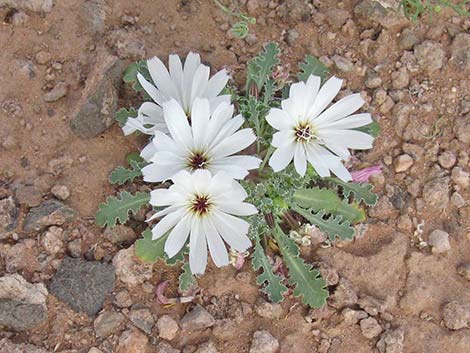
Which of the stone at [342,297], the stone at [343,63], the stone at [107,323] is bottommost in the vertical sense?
the stone at [342,297]

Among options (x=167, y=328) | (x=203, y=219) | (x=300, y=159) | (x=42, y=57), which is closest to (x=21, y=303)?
(x=167, y=328)

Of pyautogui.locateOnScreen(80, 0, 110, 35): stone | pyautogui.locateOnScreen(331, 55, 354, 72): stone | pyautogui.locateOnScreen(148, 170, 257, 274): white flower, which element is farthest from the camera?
pyautogui.locateOnScreen(331, 55, 354, 72): stone

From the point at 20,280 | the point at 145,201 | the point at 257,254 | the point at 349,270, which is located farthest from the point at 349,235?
the point at 20,280

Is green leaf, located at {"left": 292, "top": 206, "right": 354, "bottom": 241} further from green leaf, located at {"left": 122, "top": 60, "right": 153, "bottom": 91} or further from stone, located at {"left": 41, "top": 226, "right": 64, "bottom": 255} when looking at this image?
stone, located at {"left": 41, "top": 226, "right": 64, "bottom": 255}

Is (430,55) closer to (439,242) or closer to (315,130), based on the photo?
(439,242)

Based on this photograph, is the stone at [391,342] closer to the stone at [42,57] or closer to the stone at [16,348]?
the stone at [16,348]

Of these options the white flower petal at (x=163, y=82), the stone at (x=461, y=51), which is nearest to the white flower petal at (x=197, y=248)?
the white flower petal at (x=163, y=82)

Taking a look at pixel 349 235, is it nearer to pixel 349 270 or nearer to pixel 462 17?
pixel 349 270

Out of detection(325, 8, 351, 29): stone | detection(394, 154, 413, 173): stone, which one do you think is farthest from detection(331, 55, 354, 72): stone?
detection(394, 154, 413, 173): stone
